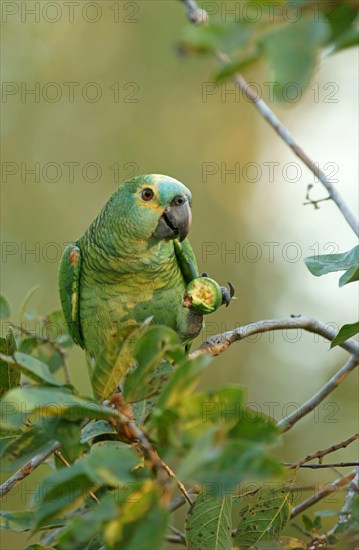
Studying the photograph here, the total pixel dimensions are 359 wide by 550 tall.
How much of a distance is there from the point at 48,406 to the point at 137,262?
1723 millimetres

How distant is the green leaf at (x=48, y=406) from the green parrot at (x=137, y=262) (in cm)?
157

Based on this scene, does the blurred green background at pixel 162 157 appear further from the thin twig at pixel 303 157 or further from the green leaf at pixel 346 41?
the green leaf at pixel 346 41

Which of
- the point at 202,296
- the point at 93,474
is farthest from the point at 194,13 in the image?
the point at 93,474

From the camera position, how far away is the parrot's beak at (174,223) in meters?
2.80

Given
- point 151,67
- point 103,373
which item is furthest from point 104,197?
point 103,373

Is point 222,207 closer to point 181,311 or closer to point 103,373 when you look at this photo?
point 181,311

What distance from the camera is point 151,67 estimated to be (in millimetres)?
9156

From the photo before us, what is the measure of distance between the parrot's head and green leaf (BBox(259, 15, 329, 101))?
2046mm

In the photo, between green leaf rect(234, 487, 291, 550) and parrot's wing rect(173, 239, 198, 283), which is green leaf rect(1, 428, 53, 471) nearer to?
green leaf rect(234, 487, 291, 550)

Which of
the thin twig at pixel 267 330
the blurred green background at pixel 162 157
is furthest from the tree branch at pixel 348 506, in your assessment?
the blurred green background at pixel 162 157

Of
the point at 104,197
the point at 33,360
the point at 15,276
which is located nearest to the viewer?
the point at 33,360

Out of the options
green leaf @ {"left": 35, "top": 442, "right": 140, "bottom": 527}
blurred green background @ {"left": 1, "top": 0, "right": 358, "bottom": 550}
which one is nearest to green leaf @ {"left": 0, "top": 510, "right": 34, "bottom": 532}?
green leaf @ {"left": 35, "top": 442, "right": 140, "bottom": 527}

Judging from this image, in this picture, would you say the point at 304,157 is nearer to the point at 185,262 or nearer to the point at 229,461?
the point at 185,262

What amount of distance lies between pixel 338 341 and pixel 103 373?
60 cm
